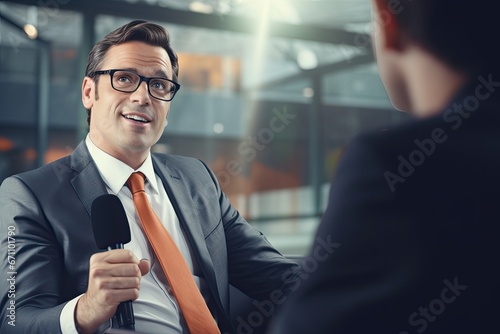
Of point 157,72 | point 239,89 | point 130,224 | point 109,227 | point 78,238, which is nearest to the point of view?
point 109,227

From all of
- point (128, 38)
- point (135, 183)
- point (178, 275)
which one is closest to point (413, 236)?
point (178, 275)

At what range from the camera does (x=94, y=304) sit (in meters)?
1.19

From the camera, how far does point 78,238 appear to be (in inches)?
53.7

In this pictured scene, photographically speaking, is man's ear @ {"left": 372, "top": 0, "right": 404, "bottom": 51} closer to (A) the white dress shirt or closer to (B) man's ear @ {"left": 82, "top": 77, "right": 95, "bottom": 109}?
(A) the white dress shirt

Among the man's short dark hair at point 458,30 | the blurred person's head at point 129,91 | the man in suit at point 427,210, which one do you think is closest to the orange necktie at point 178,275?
the blurred person's head at point 129,91

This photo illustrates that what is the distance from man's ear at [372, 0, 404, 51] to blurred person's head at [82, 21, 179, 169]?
0.98 metres

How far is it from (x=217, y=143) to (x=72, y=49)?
5.07 feet

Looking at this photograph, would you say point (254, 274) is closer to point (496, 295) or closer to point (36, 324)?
point (36, 324)

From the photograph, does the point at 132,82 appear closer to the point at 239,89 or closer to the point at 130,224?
the point at 130,224

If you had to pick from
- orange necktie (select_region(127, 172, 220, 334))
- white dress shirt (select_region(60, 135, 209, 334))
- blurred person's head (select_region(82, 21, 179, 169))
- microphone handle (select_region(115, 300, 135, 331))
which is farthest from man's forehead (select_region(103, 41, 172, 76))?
microphone handle (select_region(115, 300, 135, 331))

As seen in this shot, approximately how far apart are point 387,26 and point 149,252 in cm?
100

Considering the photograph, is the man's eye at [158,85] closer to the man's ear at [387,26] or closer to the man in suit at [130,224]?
the man in suit at [130,224]

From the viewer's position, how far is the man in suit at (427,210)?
52 cm

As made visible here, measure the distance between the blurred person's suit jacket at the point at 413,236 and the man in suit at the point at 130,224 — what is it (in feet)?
2.34
